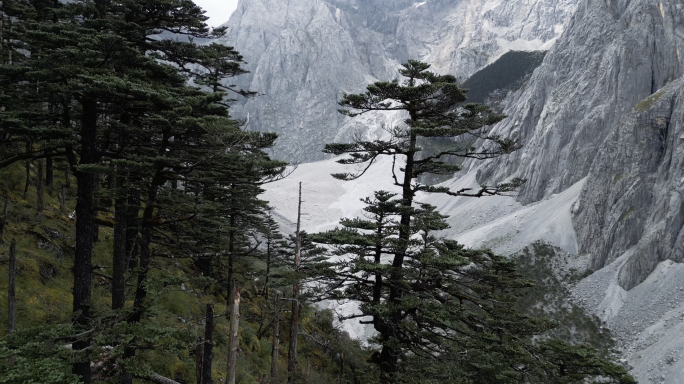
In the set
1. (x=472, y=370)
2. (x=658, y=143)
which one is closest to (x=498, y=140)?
(x=472, y=370)

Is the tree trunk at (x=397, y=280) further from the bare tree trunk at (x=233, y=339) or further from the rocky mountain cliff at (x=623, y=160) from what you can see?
the rocky mountain cliff at (x=623, y=160)

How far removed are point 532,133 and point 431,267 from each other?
4111 inches

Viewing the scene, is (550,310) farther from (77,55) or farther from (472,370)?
(77,55)

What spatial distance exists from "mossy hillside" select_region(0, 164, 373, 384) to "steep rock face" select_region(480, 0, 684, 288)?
5012cm

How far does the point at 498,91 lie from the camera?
6294 inches

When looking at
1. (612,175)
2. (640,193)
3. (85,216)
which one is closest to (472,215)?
(612,175)

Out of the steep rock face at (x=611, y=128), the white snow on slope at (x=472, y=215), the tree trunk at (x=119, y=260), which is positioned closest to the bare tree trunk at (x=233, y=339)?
the tree trunk at (x=119, y=260)

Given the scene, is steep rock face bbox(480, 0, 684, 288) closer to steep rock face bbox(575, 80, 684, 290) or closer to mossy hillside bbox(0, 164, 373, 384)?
steep rock face bbox(575, 80, 684, 290)

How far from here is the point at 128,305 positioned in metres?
14.4

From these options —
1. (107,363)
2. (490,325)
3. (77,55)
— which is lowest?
(107,363)

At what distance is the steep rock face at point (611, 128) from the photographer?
57.8 m

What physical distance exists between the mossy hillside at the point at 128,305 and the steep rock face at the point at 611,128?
50.1 metres

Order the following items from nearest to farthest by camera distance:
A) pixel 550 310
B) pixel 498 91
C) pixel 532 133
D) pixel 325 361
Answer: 1. pixel 325 361
2. pixel 550 310
3. pixel 532 133
4. pixel 498 91

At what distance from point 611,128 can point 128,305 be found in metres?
87.6
